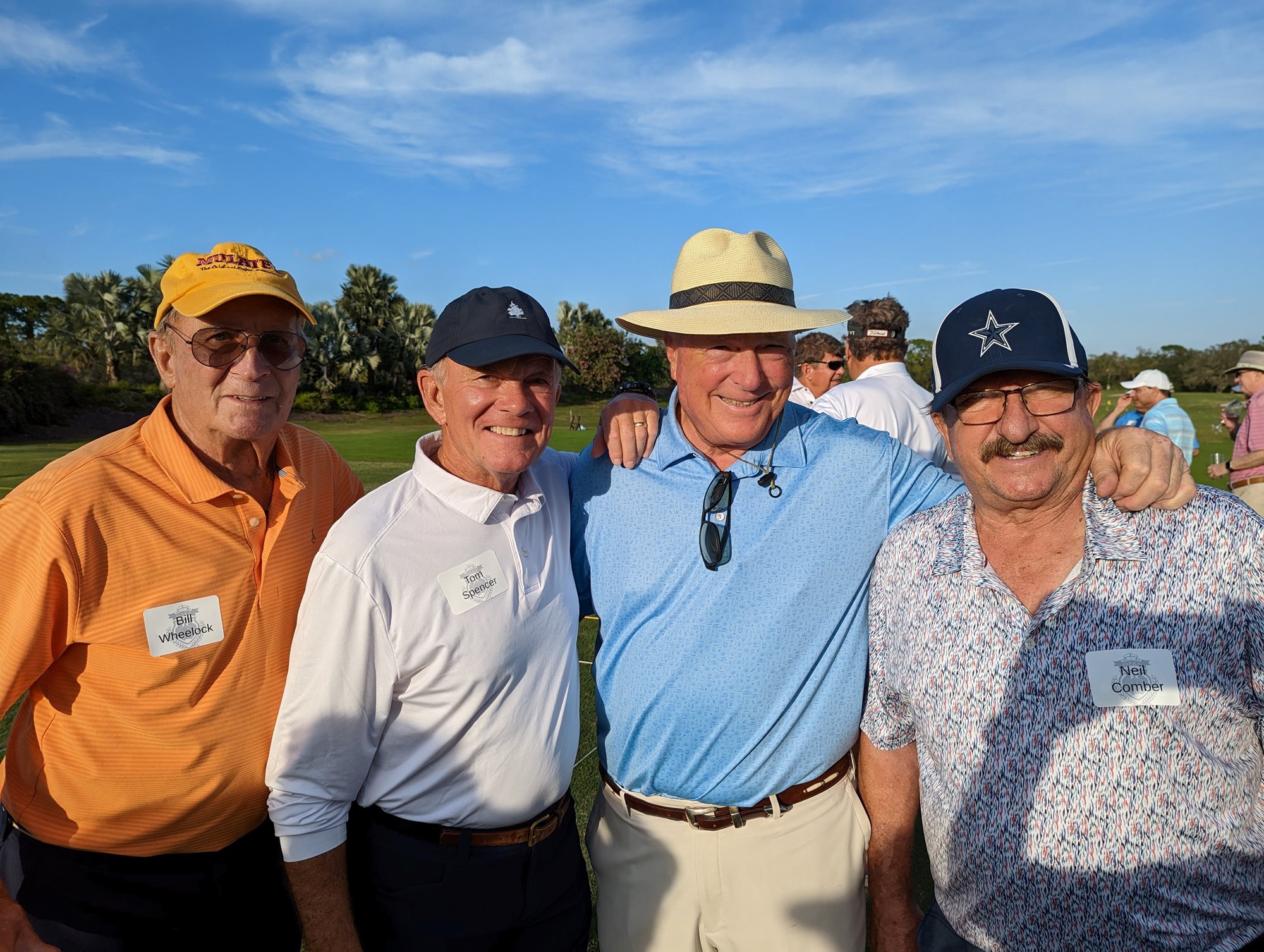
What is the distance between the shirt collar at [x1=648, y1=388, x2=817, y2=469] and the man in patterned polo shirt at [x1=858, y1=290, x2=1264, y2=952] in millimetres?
589

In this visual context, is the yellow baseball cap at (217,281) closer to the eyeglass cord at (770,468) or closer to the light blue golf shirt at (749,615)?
the light blue golf shirt at (749,615)

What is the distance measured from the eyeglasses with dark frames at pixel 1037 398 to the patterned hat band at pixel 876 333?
475cm

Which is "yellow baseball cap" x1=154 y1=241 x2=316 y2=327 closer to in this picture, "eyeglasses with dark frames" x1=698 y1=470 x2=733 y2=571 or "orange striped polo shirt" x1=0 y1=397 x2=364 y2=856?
"orange striped polo shirt" x1=0 y1=397 x2=364 y2=856

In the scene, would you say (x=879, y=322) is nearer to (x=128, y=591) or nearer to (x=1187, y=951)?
(x=1187, y=951)

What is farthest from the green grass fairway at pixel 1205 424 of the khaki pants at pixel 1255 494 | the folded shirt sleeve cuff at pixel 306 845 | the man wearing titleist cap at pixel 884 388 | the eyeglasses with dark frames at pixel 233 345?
the folded shirt sleeve cuff at pixel 306 845

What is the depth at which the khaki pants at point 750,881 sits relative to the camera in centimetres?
269

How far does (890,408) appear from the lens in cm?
590

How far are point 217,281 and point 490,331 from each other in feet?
3.16

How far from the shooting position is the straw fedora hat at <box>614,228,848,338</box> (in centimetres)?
274

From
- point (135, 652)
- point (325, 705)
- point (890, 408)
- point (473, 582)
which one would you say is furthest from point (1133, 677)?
point (890, 408)

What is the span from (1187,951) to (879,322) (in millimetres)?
5430

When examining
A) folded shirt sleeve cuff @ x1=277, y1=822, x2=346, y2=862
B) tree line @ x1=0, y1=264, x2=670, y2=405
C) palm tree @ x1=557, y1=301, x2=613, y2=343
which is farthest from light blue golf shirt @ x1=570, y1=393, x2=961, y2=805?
palm tree @ x1=557, y1=301, x2=613, y2=343

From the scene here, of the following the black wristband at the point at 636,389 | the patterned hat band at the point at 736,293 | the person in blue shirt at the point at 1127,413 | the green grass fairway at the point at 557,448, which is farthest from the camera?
the person in blue shirt at the point at 1127,413

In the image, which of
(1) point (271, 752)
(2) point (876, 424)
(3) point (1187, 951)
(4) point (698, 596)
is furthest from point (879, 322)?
(1) point (271, 752)
